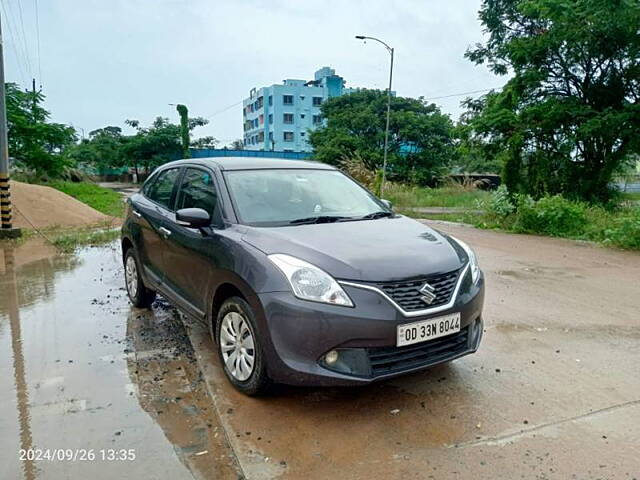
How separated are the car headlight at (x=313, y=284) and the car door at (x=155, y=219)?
194 cm

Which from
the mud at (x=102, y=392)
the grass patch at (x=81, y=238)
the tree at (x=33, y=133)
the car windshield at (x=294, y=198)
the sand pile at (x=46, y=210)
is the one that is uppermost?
the tree at (x=33, y=133)

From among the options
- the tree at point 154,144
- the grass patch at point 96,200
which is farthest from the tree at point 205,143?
the grass patch at point 96,200

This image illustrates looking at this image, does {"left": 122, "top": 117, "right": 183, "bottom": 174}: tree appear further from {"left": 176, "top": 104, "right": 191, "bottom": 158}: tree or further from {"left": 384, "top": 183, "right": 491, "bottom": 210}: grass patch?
{"left": 384, "top": 183, "right": 491, "bottom": 210}: grass patch

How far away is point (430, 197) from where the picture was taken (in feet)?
73.3

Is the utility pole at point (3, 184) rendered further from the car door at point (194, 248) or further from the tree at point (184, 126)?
the tree at point (184, 126)

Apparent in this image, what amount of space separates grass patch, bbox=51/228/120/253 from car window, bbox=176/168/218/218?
6.13 metres

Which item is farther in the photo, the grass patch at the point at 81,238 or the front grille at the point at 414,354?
the grass patch at the point at 81,238

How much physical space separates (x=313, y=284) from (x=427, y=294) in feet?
2.29

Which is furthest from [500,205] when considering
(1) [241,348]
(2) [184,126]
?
(2) [184,126]

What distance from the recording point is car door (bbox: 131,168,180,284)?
465cm

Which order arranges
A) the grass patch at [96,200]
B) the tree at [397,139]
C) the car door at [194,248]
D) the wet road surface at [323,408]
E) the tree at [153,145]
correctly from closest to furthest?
the wet road surface at [323,408], the car door at [194,248], the grass patch at [96,200], the tree at [397,139], the tree at [153,145]

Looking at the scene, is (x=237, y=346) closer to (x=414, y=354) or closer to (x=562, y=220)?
(x=414, y=354)

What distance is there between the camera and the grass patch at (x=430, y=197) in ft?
64.2

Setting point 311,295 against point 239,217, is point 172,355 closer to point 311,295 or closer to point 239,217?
point 239,217
